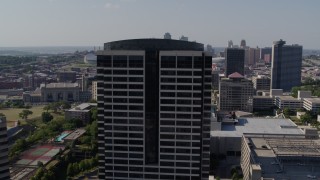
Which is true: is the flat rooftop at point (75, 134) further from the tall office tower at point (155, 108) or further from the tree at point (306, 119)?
the tree at point (306, 119)

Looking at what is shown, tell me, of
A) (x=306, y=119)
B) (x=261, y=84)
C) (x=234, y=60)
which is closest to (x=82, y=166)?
(x=306, y=119)

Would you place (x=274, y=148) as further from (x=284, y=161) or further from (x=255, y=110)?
(x=255, y=110)

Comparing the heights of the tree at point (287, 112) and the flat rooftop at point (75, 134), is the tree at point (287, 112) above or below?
above

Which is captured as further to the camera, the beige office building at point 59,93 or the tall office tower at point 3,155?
the beige office building at point 59,93

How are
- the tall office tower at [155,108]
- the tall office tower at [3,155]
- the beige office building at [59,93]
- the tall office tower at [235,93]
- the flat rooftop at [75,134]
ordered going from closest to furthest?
the tall office tower at [155,108] < the tall office tower at [3,155] < the flat rooftop at [75,134] < the tall office tower at [235,93] < the beige office building at [59,93]

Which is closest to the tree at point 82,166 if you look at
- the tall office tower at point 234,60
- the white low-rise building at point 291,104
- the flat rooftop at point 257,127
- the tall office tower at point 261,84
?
the flat rooftop at point 257,127

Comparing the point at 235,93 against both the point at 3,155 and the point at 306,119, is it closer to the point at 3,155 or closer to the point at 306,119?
the point at 306,119

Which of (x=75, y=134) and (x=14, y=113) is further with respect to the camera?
(x=14, y=113)
